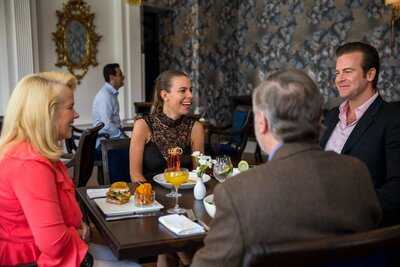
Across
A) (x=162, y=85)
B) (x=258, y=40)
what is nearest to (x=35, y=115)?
(x=162, y=85)

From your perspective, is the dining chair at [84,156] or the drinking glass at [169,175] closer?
the drinking glass at [169,175]

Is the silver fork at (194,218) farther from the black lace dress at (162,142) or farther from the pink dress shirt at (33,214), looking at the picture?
the black lace dress at (162,142)

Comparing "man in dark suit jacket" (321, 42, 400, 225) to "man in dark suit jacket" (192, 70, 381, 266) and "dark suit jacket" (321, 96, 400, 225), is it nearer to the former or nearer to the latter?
"dark suit jacket" (321, 96, 400, 225)

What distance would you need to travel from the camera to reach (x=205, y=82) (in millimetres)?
7582

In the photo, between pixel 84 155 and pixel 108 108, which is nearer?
pixel 84 155

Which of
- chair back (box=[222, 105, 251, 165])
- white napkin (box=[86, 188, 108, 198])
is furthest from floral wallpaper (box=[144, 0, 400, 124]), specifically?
white napkin (box=[86, 188, 108, 198])

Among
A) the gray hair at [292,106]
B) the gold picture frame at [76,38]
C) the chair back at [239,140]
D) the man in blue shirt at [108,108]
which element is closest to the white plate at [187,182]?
the gray hair at [292,106]

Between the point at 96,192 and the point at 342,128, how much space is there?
4.22 ft

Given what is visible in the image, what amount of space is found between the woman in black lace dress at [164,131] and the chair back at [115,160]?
10 cm

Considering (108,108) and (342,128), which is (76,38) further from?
(342,128)

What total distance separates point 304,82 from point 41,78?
0.94 metres

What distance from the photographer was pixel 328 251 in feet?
2.95

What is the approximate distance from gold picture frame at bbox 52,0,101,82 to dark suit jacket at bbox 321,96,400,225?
13.3 feet

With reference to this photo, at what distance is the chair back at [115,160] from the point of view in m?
2.57
